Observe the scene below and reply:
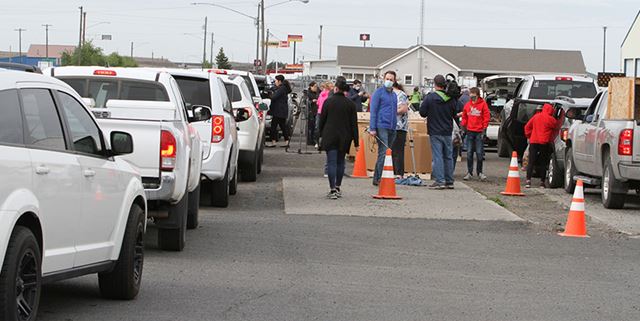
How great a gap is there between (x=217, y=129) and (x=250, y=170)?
15.9ft

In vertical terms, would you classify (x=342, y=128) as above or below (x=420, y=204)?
above

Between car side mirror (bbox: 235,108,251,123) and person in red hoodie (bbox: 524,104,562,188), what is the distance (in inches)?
212

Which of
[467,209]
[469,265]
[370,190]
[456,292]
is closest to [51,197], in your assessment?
[456,292]

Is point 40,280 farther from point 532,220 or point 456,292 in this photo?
point 532,220

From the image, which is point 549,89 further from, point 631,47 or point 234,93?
point 631,47

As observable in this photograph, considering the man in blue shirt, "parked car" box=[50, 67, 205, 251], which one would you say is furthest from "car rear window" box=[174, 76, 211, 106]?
the man in blue shirt

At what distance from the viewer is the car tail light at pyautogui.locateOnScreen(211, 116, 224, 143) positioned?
51.1ft

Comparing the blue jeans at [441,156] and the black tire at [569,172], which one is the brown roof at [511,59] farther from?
the blue jeans at [441,156]

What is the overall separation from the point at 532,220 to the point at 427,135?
229 inches

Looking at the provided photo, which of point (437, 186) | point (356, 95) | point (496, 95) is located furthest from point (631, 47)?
point (437, 186)

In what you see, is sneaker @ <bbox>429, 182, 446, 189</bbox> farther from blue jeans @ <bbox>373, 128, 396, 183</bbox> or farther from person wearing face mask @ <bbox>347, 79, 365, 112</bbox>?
person wearing face mask @ <bbox>347, 79, 365, 112</bbox>

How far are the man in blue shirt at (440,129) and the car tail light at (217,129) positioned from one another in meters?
5.07

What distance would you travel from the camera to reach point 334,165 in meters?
17.4

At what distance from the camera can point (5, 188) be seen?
6.20 m
